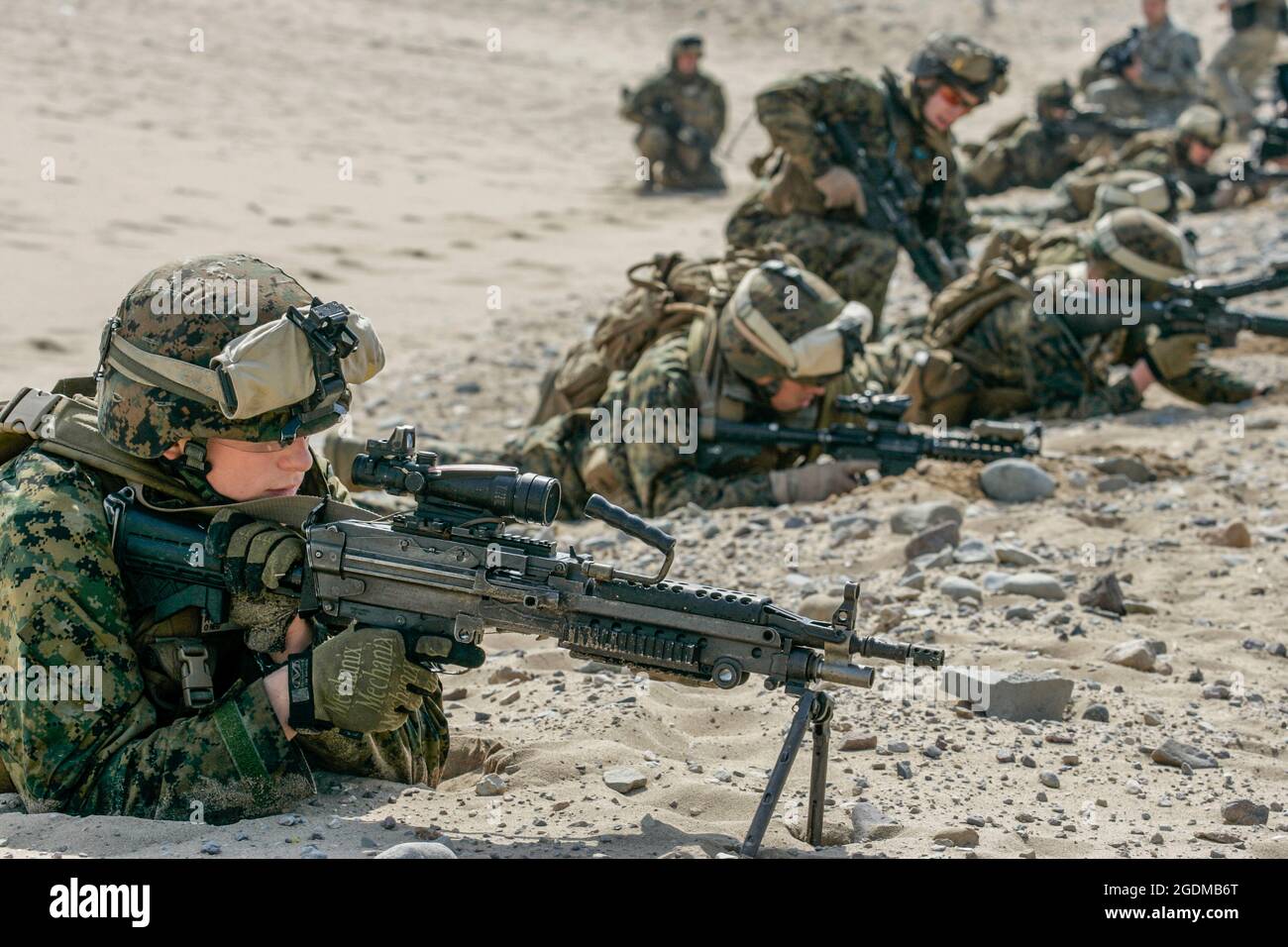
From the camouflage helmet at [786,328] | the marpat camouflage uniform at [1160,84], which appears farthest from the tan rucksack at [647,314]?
the marpat camouflage uniform at [1160,84]

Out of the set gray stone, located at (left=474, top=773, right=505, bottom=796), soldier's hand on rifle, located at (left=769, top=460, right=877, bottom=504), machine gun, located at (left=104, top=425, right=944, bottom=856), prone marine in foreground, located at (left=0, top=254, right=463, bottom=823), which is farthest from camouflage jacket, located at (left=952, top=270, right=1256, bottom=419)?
prone marine in foreground, located at (left=0, top=254, right=463, bottom=823)

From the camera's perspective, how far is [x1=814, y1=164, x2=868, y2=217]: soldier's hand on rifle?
10.1 meters

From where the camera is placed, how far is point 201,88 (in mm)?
18453

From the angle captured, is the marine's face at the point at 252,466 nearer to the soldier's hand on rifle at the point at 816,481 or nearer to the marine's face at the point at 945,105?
the soldier's hand on rifle at the point at 816,481

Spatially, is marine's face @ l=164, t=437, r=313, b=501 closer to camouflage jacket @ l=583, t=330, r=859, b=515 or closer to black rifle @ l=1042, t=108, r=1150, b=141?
camouflage jacket @ l=583, t=330, r=859, b=515

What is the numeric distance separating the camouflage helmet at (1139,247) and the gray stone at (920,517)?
9.82 ft

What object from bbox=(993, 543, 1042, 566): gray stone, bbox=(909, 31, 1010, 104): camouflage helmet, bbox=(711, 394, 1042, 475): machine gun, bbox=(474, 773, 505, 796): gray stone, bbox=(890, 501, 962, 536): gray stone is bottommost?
bbox=(474, 773, 505, 796): gray stone

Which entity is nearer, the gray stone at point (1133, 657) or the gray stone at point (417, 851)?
the gray stone at point (417, 851)

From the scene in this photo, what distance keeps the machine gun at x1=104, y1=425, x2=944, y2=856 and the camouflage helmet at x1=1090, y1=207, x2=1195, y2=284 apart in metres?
5.96

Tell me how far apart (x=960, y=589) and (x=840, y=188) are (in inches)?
192

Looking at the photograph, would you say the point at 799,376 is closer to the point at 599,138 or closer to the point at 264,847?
the point at 264,847

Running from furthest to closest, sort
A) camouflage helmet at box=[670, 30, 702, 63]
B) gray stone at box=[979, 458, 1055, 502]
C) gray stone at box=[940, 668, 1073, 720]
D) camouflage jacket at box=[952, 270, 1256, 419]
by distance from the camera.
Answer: camouflage helmet at box=[670, 30, 702, 63]
camouflage jacket at box=[952, 270, 1256, 419]
gray stone at box=[979, 458, 1055, 502]
gray stone at box=[940, 668, 1073, 720]

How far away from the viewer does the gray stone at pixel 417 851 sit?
3449 millimetres

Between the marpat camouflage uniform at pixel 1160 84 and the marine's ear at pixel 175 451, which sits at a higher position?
the marpat camouflage uniform at pixel 1160 84
